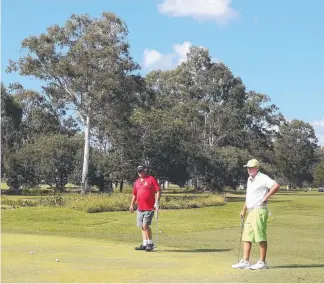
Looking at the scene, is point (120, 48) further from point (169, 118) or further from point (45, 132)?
Answer: point (45, 132)

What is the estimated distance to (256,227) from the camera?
11.0 m

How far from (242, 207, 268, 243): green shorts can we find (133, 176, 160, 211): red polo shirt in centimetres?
337

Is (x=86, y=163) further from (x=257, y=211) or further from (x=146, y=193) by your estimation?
(x=257, y=211)

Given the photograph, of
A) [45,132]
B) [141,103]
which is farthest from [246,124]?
[141,103]

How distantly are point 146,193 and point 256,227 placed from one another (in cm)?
361

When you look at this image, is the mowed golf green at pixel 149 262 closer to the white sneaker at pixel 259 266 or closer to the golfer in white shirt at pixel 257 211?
the white sneaker at pixel 259 266

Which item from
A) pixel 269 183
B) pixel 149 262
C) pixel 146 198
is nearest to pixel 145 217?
pixel 146 198

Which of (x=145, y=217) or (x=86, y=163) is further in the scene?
(x=86, y=163)

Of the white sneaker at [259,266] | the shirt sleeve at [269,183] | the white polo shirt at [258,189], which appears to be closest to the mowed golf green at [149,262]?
the white sneaker at [259,266]

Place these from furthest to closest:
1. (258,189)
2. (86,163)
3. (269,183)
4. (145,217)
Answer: (86,163) → (145,217) → (258,189) → (269,183)

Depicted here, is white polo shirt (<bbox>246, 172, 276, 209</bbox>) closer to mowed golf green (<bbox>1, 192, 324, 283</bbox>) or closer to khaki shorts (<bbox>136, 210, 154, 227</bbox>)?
mowed golf green (<bbox>1, 192, 324, 283</bbox>)

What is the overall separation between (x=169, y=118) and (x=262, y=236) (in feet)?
→ 194

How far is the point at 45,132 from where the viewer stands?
84.9 meters

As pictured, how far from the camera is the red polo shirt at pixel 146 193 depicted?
45.6 feet
